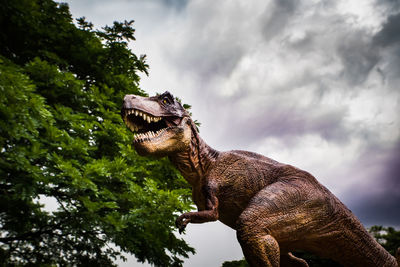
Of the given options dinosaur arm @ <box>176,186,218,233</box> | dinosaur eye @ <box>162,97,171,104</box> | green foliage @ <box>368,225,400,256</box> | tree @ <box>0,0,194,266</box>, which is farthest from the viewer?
green foliage @ <box>368,225,400,256</box>

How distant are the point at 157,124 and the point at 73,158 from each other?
3.64 m

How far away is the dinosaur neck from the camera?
299cm

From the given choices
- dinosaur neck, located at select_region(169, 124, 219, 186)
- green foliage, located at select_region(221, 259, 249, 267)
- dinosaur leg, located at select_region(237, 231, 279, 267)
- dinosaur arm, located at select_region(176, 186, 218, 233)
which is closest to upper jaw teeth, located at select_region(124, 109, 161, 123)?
dinosaur neck, located at select_region(169, 124, 219, 186)

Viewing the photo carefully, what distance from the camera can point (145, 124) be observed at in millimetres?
2975

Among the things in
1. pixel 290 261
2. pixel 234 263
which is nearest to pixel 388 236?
pixel 234 263

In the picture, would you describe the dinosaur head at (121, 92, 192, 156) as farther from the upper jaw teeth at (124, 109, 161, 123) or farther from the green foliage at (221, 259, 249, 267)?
the green foliage at (221, 259, 249, 267)

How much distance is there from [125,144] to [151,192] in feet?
Result: 4.95

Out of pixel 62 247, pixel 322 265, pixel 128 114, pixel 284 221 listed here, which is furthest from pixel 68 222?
pixel 322 265

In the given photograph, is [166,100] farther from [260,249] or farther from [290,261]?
[290,261]

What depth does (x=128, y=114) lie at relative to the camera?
9.01 ft

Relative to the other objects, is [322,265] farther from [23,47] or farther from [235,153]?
[23,47]

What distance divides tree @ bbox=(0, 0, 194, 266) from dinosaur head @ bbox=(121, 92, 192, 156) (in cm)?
271

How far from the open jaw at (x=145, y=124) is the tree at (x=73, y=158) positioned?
2.66 metres

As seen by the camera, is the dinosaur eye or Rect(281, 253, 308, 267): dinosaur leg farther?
Rect(281, 253, 308, 267): dinosaur leg
